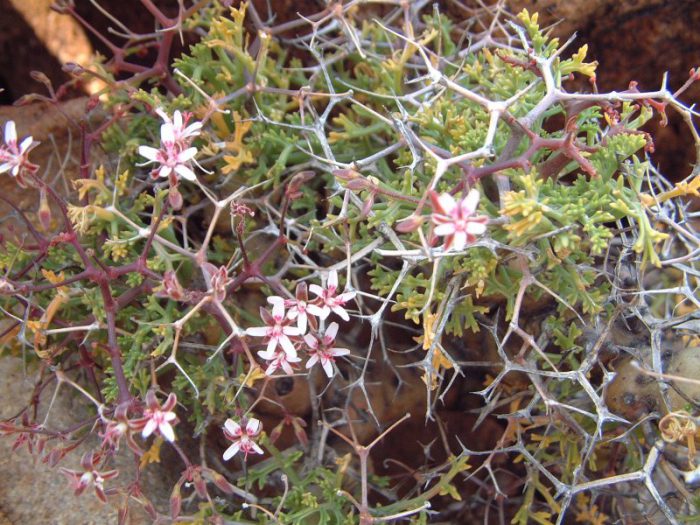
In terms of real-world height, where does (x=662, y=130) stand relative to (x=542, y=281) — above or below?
below

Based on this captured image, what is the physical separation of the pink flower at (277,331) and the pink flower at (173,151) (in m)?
0.39

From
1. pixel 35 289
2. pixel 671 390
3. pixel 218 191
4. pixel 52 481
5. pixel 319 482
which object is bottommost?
pixel 671 390

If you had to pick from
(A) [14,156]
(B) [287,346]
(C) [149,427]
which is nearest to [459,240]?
(B) [287,346]

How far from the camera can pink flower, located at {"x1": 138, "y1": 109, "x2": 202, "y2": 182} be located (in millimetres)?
1818

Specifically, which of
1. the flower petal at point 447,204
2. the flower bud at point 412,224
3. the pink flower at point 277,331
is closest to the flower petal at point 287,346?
the pink flower at point 277,331

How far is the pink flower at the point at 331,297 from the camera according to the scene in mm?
1861

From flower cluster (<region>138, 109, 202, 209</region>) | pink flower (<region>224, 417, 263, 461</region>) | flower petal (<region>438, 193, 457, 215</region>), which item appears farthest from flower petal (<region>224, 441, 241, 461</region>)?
flower petal (<region>438, 193, 457, 215</region>)

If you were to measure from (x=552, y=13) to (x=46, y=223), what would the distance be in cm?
191

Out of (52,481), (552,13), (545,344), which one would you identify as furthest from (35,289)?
(552,13)

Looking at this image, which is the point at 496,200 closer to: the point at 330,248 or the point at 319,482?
the point at 330,248

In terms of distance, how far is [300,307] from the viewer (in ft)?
6.12

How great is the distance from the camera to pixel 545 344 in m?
2.20

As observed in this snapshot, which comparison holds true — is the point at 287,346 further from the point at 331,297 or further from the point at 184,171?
the point at 184,171

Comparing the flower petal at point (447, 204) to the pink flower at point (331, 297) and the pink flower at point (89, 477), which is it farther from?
the pink flower at point (89, 477)
